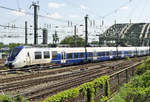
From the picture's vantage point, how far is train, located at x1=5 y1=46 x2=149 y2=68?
24.2 m

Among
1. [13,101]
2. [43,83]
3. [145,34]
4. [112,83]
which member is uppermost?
[145,34]

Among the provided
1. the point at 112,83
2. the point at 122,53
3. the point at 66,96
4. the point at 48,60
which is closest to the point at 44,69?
the point at 48,60

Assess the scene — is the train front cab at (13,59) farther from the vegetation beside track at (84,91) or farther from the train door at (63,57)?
the vegetation beside track at (84,91)

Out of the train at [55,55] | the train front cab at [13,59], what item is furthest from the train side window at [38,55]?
the train front cab at [13,59]

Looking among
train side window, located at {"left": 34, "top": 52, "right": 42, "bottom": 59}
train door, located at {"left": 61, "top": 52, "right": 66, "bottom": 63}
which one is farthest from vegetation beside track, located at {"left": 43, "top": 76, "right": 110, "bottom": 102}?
train door, located at {"left": 61, "top": 52, "right": 66, "bottom": 63}

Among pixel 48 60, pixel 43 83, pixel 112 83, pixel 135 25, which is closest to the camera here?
pixel 112 83

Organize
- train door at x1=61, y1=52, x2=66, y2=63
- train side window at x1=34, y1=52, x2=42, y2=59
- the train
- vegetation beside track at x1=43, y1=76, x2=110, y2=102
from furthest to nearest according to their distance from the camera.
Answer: train door at x1=61, y1=52, x2=66, y2=63, train side window at x1=34, y1=52, x2=42, y2=59, the train, vegetation beside track at x1=43, y1=76, x2=110, y2=102

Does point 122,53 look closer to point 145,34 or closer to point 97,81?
point 97,81

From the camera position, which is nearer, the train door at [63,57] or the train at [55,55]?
the train at [55,55]

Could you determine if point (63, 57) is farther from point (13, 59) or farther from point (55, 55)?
point (13, 59)

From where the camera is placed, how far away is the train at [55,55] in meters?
24.2

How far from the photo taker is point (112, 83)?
1102 centimetres

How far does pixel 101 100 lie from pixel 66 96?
2805 millimetres

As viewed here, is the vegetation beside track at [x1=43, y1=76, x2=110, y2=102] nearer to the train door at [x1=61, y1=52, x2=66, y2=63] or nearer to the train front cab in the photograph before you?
the train front cab
